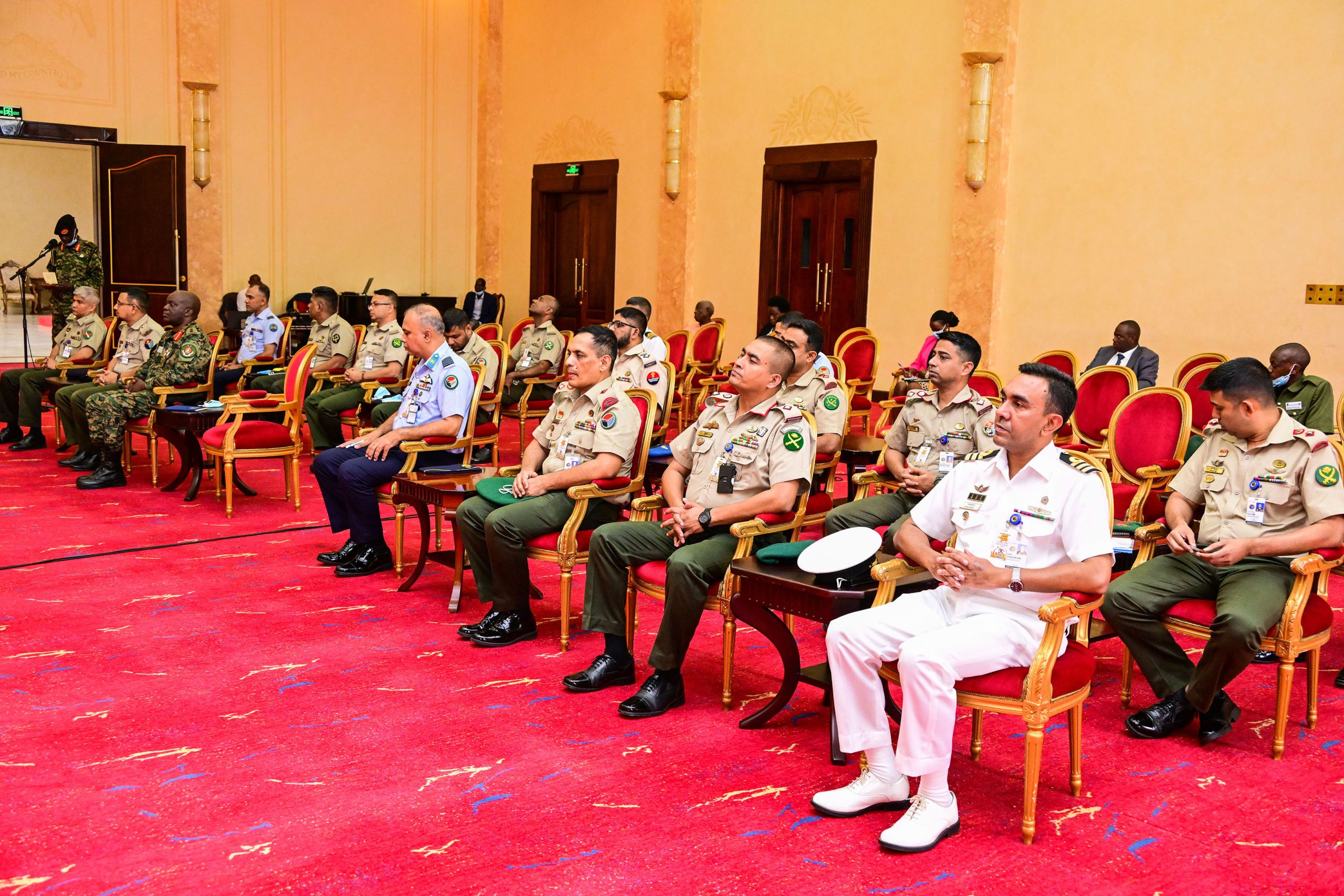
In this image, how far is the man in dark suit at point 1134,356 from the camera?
315 inches

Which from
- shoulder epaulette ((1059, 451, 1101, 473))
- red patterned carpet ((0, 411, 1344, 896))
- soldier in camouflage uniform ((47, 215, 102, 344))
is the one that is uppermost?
soldier in camouflage uniform ((47, 215, 102, 344))

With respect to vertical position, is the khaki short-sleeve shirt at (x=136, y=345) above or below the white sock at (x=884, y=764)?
above

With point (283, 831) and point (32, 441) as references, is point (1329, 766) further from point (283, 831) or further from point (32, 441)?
point (32, 441)

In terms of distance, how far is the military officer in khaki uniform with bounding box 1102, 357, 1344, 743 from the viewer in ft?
11.4

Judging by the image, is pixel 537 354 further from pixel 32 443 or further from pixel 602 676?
pixel 602 676

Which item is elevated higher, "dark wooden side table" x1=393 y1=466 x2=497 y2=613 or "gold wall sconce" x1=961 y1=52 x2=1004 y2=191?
"gold wall sconce" x1=961 y1=52 x2=1004 y2=191

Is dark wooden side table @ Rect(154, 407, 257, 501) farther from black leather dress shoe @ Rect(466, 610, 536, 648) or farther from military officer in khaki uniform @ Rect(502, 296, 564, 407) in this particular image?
black leather dress shoe @ Rect(466, 610, 536, 648)

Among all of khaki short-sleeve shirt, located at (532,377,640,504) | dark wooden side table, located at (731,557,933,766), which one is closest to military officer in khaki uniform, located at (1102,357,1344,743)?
dark wooden side table, located at (731,557,933,766)

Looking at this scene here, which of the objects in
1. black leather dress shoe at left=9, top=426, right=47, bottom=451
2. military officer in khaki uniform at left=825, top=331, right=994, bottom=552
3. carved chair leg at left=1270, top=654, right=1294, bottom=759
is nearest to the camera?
carved chair leg at left=1270, top=654, right=1294, bottom=759

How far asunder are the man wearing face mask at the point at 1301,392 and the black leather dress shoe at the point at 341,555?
5040 mm

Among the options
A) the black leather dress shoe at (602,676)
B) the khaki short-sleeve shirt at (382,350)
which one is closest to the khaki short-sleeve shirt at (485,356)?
the khaki short-sleeve shirt at (382,350)

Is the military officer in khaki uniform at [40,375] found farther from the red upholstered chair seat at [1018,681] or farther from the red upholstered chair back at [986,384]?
the red upholstered chair seat at [1018,681]

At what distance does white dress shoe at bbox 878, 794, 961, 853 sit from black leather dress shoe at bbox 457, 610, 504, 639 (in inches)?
77.4

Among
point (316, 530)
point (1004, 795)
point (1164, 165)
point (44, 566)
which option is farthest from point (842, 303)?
point (1004, 795)
